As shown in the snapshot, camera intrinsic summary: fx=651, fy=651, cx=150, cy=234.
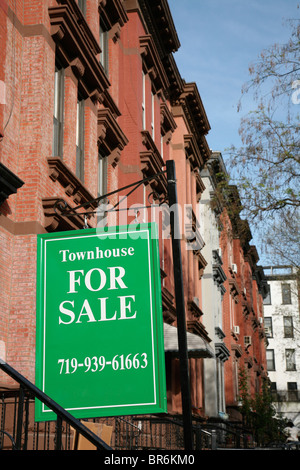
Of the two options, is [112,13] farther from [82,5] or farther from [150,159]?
[150,159]

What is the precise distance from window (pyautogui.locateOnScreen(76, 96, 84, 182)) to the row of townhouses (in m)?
0.03

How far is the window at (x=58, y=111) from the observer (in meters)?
13.5

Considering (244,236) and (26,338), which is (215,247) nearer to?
(244,236)

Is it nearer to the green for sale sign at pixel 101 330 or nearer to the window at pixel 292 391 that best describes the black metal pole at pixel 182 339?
the green for sale sign at pixel 101 330

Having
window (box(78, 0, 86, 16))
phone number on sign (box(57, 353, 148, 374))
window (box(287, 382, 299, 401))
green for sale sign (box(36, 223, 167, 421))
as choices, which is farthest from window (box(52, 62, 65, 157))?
window (box(287, 382, 299, 401))

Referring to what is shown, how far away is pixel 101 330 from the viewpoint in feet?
21.1

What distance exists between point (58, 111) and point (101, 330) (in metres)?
8.35

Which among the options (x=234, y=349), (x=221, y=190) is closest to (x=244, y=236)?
(x=221, y=190)

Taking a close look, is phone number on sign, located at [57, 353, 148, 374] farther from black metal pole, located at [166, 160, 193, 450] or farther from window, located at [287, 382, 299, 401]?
window, located at [287, 382, 299, 401]

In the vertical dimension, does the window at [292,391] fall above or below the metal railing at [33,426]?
above

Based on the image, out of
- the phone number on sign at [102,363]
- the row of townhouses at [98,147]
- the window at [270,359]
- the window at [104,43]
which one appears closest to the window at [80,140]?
the row of townhouses at [98,147]

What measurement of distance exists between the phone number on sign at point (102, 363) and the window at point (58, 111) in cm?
763

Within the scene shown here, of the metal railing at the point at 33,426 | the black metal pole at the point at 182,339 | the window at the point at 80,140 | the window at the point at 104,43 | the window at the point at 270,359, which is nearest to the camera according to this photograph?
the metal railing at the point at 33,426

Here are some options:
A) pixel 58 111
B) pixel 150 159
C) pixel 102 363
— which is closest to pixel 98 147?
pixel 58 111
